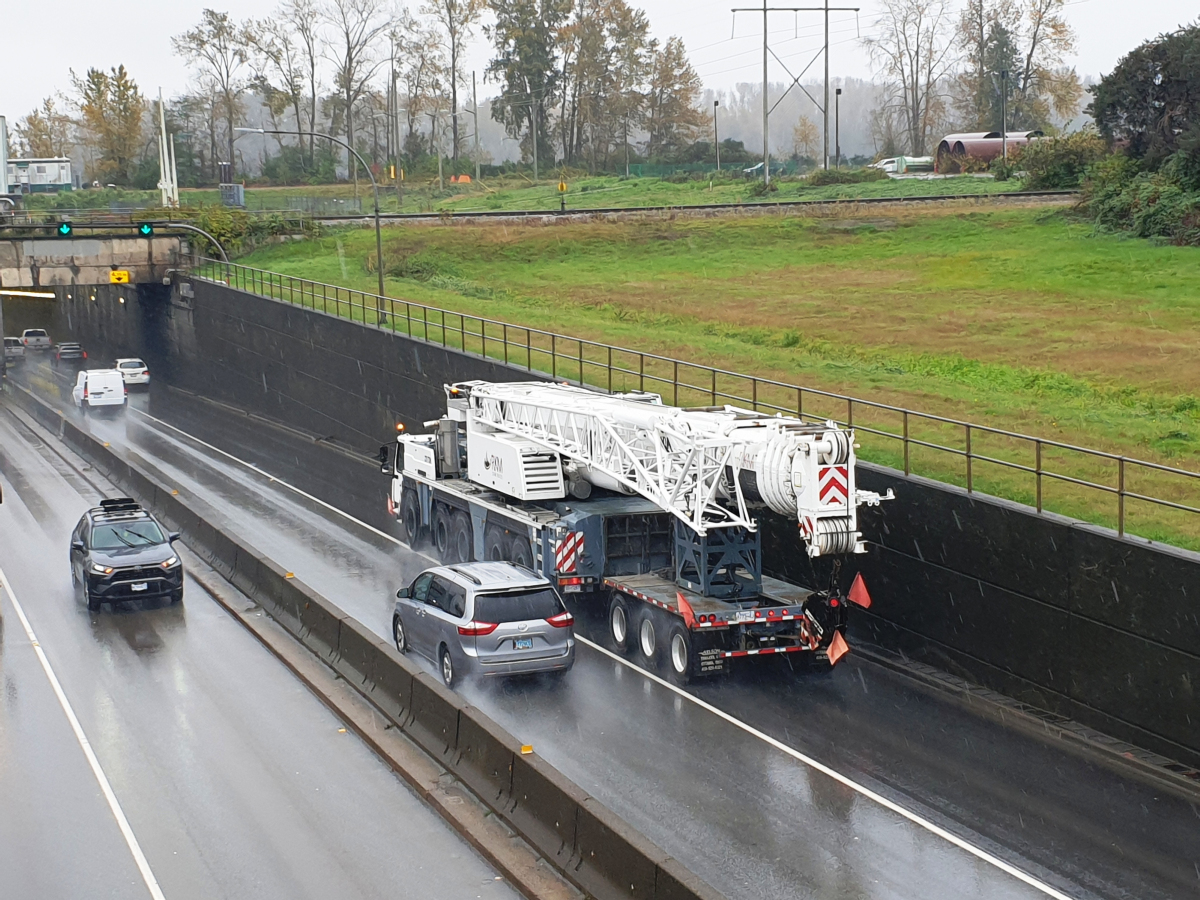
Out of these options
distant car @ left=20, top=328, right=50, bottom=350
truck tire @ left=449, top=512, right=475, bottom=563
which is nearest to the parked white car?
distant car @ left=20, top=328, right=50, bottom=350

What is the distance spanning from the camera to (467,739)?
14750 mm

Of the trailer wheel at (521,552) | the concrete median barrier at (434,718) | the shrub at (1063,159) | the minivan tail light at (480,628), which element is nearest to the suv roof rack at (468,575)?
the minivan tail light at (480,628)

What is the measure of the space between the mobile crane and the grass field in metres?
42.8

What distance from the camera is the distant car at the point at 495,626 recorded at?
1803 cm

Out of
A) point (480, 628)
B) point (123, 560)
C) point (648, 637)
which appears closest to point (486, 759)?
point (480, 628)

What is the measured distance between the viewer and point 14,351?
71.8 metres

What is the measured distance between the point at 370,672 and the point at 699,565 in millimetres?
5102

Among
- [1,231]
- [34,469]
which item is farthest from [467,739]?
[1,231]

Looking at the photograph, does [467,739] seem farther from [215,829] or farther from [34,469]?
[34,469]

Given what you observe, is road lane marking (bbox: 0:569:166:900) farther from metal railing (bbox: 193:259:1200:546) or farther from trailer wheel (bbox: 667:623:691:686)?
metal railing (bbox: 193:259:1200:546)

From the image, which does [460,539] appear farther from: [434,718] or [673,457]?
[434,718]

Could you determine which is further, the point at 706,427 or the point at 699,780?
the point at 706,427

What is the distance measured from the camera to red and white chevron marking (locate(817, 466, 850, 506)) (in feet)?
56.3

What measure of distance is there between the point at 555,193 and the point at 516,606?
6844cm
